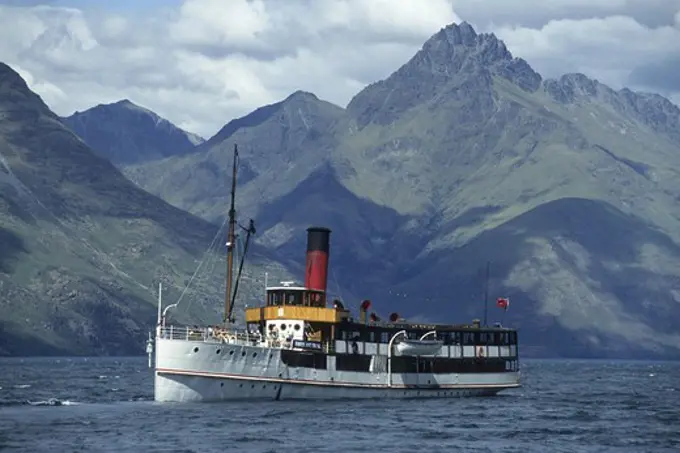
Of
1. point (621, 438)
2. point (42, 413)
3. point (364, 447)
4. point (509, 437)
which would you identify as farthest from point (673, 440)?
point (42, 413)

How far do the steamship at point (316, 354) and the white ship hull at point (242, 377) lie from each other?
3.0 inches

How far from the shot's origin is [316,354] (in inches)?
4469

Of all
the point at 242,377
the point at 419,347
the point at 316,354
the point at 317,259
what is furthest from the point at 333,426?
the point at 317,259

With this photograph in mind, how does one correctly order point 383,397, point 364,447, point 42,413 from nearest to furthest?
point 364,447 < point 42,413 < point 383,397

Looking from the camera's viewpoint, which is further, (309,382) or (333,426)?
(309,382)

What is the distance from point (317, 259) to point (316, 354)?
12.9 metres

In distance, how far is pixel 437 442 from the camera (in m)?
91.5

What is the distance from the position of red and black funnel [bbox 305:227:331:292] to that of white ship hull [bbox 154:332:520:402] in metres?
9.77

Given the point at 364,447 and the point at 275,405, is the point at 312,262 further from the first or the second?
the point at 364,447

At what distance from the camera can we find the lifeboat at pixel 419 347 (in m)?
120

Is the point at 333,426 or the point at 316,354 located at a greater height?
the point at 316,354

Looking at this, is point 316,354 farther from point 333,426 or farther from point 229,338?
point 333,426

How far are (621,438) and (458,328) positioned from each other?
30.8 metres

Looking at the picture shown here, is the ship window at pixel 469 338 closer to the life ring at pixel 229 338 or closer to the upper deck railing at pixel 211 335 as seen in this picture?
the upper deck railing at pixel 211 335
